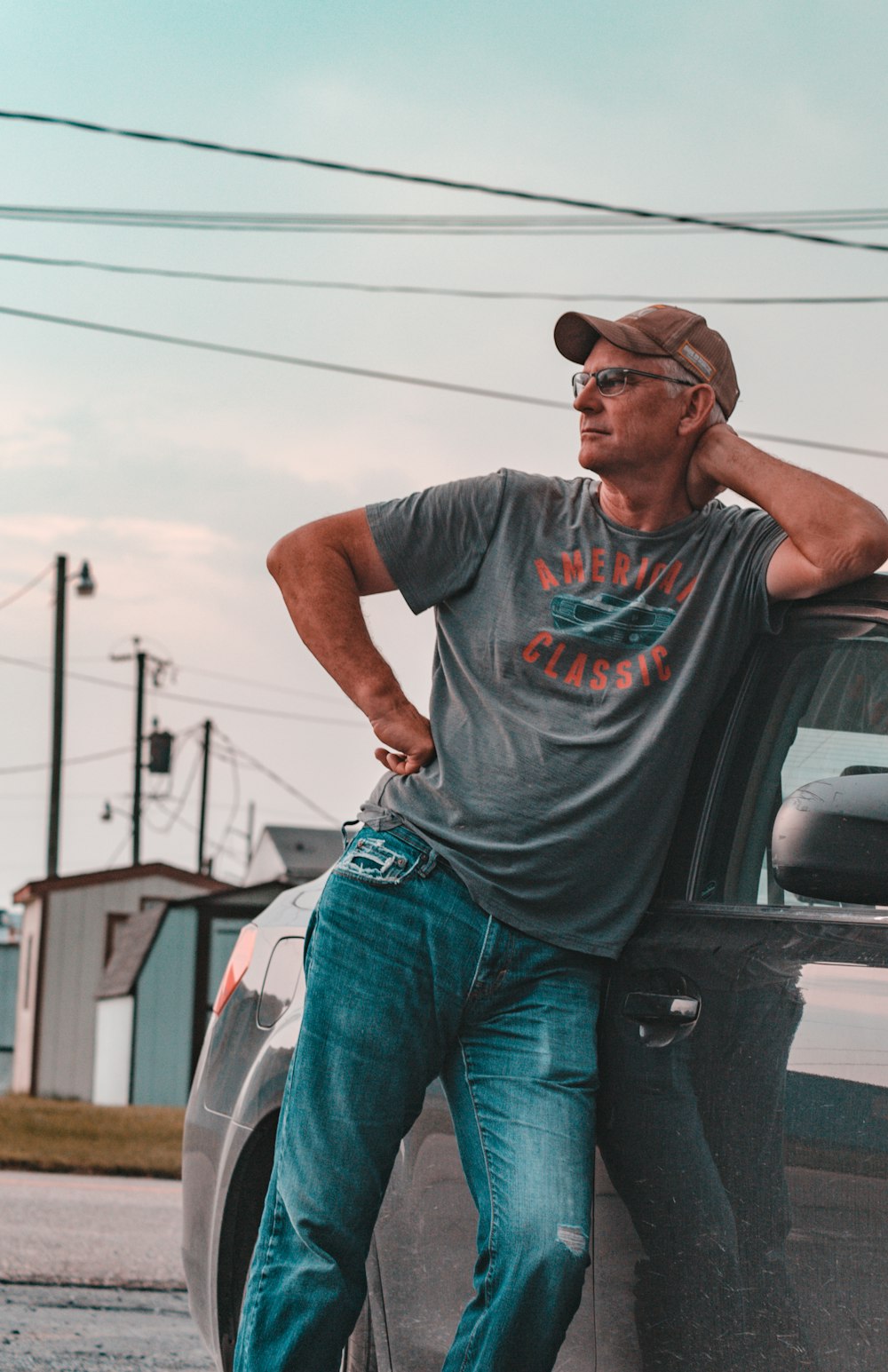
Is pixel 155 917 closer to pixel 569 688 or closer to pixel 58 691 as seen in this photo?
pixel 58 691

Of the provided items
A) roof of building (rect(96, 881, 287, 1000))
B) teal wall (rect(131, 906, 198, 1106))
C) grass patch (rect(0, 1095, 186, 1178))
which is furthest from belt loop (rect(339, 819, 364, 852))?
teal wall (rect(131, 906, 198, 1106))

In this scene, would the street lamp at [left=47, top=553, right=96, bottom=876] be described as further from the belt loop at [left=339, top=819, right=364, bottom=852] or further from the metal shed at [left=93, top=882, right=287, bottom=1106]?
the belt loop at [left=339, top=819, right=364, bottom=852]

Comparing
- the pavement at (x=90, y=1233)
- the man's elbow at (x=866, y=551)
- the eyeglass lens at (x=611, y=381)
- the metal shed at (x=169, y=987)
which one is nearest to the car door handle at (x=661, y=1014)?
the man's elbow at (x=866, y=551)

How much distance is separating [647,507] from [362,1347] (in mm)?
1618

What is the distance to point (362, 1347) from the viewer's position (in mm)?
3223

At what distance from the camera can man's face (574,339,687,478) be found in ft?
9.52

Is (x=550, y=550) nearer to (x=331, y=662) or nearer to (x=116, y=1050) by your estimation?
(x=331, y=662)

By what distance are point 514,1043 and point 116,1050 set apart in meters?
27.2

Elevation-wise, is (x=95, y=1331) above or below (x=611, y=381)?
below

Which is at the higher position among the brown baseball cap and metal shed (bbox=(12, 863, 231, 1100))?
the brown baseball cap

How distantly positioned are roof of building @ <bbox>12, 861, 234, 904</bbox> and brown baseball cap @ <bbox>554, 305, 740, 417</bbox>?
29723 mm

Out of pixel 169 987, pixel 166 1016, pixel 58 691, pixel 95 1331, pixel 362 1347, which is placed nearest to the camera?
pixel 362 1347

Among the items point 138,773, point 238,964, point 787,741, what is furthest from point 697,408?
point 138,773

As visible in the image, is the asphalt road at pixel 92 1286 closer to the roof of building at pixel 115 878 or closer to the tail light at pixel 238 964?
the tail light at pixel 238 964
